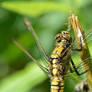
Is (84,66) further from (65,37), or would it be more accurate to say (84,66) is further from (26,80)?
(26,80)

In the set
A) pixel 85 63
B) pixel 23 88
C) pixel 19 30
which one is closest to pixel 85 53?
pixel 85 63

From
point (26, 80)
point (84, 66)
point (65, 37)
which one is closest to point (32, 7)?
point (26, 80)

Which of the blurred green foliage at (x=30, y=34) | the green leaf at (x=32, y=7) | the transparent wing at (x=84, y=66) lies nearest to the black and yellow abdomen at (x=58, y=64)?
the transparent wing at (x=84, y=66)

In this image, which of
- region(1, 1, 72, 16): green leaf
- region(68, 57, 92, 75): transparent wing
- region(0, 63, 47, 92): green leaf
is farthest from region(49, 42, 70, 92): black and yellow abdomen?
region(1, 1, 72, 16): green leaf

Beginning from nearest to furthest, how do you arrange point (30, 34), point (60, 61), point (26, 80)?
1. point (60, 61)
2. point (26, 80)
3. point (30, 34)

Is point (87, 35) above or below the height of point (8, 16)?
below

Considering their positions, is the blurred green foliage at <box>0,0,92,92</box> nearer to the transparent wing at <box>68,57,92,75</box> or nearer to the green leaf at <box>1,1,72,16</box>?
the green leaf at <box>1,1,72,16</box>

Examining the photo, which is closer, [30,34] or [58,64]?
[58,64]

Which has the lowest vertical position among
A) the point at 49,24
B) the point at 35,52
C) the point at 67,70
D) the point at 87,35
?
the point at 67,70

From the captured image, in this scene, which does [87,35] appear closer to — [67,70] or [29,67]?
[67,70]
